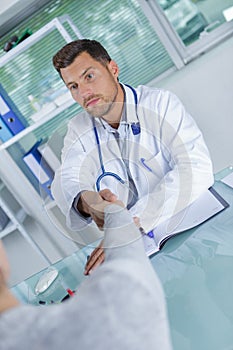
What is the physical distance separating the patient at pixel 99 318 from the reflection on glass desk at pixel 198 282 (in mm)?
369

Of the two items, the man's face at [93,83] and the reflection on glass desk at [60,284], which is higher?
the man's face at [93,83]

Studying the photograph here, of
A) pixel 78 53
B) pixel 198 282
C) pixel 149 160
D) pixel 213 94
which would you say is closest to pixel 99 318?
pixel 198 282

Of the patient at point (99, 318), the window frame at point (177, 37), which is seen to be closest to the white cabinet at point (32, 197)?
the window frame at point (177, 37)

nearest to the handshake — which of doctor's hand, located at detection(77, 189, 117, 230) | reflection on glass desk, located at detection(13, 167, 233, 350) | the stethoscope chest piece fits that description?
doctor's hand, located at detection(77, 189, 117, 230)

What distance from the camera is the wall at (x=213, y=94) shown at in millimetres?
2223

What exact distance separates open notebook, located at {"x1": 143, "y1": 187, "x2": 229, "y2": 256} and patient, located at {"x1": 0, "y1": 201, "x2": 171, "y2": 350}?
791 millimetres

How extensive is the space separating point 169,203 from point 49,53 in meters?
1.45

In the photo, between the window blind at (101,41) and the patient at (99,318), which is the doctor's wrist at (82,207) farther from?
the window blind at (101,41)

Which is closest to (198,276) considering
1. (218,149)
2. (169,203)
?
(169,203)

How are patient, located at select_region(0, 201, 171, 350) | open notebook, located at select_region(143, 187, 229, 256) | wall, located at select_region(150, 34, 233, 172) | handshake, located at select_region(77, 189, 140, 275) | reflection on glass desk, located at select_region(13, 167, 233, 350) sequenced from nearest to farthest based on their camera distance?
1. patient, located at select_region(0, 201, 171, 350)
2. reflection on glass desk, located at select_region(13, 167, 233, 350)
3. handshake, located at select_region(77, 189, 140, 275)
4. open notebook, located at select_region(143, 187, 229, 256)
5. wall, located at select_region(150, 34, 233, 172)

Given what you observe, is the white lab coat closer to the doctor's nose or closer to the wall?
the doctor's nose

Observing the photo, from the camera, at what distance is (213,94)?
88.8 inches

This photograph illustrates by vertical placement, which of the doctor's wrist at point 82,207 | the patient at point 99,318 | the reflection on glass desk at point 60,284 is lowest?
the reflection on glass desk at point 60,284

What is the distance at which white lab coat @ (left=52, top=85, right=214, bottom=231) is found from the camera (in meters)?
1.46
